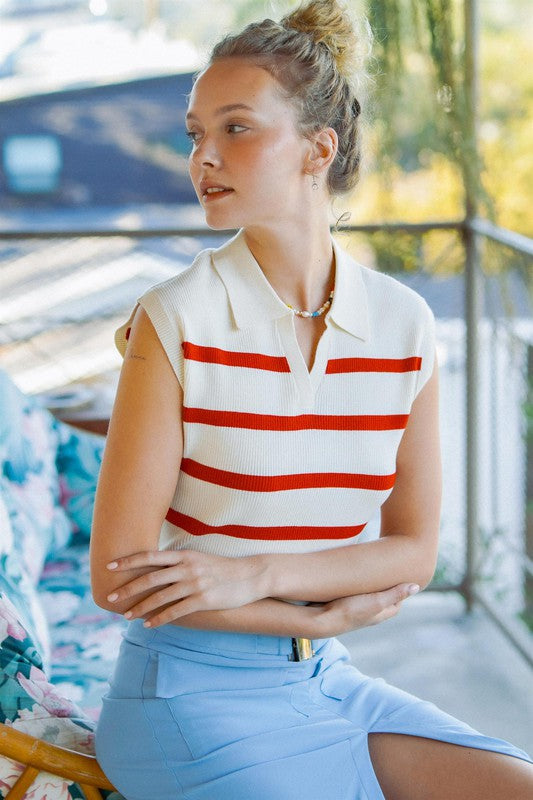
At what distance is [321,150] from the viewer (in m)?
1.33

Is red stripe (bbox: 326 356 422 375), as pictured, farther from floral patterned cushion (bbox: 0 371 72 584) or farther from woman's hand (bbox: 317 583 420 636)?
floral patterned cushion (bbox: 0 371 72 584)

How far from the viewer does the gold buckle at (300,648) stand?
1265mm

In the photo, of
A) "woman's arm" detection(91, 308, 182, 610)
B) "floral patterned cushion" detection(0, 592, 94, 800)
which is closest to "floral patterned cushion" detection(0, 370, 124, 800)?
"floral patterned cushion" detection(0, 592, 94, 800)

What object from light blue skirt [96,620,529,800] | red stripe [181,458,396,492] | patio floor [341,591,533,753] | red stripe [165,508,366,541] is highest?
red stripe [181,458,396,492]

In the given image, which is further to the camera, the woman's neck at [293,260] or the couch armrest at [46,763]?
the woman's neck at [293,260]

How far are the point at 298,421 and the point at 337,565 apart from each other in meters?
0.18

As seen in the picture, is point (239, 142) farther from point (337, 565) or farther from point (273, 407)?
point (337, 565)

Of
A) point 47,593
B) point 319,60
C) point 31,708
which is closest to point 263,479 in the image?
point 31,708

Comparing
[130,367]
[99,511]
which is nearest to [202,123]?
[130,367]

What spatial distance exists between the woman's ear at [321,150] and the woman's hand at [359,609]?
1.74 feet

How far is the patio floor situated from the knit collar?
1.39 meters

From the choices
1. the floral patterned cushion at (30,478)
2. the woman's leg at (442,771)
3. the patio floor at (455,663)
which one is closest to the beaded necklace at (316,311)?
the woman's leg at (442,771)

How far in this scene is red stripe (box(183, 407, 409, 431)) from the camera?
4.00 feet

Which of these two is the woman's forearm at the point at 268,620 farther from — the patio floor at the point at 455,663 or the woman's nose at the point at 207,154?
the patio floor at the point at 455,663
